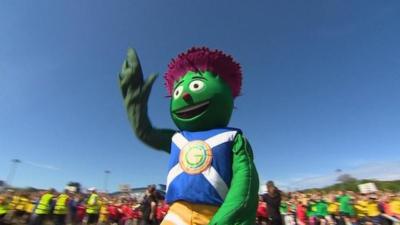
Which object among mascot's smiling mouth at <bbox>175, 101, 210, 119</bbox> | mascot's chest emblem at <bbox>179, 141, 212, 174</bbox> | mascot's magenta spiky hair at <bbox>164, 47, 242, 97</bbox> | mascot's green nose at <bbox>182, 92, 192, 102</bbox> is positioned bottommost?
mascot's chest emblem at <bbox>179, 141, 212, 174</bbox>

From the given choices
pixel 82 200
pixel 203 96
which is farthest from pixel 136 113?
pixel 82 200

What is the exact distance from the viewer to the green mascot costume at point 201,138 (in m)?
2.41

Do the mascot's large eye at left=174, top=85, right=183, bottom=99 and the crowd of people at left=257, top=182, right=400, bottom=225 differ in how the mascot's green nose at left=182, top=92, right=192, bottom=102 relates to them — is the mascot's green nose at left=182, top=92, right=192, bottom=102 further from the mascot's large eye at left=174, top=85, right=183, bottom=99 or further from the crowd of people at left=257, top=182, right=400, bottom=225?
the crowd of people at left=257, top=182, right=400, bottom=225

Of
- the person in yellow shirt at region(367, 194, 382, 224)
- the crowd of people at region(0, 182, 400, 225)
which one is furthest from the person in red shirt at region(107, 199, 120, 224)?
the person in yellow shirt at region(367, 194, 382, 224)

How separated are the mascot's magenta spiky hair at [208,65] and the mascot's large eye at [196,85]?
18 cm

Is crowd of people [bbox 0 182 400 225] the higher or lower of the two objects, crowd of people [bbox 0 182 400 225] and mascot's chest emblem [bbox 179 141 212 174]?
the higher

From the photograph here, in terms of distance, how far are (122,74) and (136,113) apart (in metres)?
0.40

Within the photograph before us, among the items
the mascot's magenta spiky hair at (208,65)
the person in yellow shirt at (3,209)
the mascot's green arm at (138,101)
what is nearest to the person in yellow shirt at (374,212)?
the mascot's magenta spiky hair at (208,65)

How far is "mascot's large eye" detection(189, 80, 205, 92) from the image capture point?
2.95m

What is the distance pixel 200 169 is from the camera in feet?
8.41

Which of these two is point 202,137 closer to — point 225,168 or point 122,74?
point 225,168

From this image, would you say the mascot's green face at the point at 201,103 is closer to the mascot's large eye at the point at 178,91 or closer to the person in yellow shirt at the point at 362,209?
the mascot's large eye at the point at 178,91

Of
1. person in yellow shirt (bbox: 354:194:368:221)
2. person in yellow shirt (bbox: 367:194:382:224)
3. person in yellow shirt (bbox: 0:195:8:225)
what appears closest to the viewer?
person in yellow shirt (bbox: 367:194:382:224)

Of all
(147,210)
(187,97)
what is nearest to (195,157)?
(187,97)
